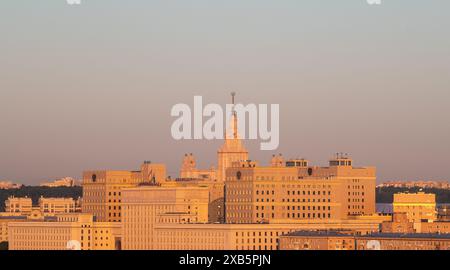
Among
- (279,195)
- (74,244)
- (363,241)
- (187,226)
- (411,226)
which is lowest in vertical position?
(74,244)

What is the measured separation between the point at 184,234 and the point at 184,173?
129 ft

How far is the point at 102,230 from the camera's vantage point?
166 meters

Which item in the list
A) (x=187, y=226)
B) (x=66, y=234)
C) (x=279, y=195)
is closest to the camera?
(x=187, y=226)

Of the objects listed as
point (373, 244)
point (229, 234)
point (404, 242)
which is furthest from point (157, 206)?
point (404, 242)

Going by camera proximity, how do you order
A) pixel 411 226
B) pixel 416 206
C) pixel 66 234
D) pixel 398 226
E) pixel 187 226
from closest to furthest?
pixel 398 226 < pixel 411 226 < pixel 187 226 < pixel 66 234 < pixel 416 206

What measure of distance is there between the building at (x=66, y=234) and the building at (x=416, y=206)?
Result: 2283cm

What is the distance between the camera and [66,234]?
537ft

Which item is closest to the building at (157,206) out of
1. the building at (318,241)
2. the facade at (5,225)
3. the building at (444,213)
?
the building at (318,241)

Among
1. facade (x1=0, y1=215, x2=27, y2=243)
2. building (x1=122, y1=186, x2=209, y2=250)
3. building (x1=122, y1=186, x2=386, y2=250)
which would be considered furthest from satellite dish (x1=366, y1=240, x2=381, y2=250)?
facade (x1=0, y1=215, x2=27, y2=243)

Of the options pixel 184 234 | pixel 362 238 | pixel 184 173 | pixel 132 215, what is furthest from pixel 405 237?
pixel 184 173

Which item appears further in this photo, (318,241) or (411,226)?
(411,226)

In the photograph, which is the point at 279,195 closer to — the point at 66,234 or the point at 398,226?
the point at 66,234

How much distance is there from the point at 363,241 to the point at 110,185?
40.9 meters
